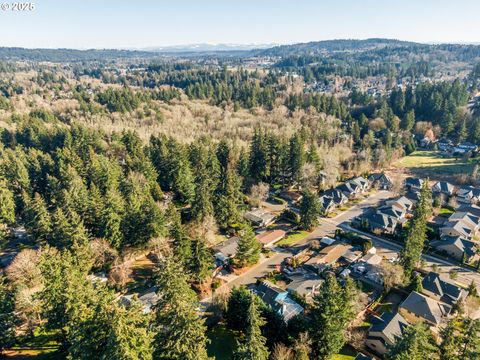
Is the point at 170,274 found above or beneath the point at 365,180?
above

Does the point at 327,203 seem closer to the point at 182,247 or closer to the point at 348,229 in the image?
the point at 348,229

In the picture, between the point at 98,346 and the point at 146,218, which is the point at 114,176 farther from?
the point at 98,346

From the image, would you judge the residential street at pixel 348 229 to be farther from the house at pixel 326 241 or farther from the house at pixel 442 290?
the house at pixel 442 290

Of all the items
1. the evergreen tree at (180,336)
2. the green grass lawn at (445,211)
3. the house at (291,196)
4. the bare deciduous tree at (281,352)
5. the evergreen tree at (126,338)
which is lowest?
the green grass lawn at (445,211)

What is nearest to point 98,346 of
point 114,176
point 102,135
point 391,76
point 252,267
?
point 252,267

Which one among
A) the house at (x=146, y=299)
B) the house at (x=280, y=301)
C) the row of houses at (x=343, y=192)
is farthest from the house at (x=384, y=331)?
the row of houses at (x=343, y=192)

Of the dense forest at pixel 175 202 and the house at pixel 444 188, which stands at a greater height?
the dense forest at pixel 175 202

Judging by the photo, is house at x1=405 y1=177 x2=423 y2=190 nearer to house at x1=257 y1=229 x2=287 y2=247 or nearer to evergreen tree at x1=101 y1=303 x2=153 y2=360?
house at x1=257 y1=229 x2=287 y2=247
